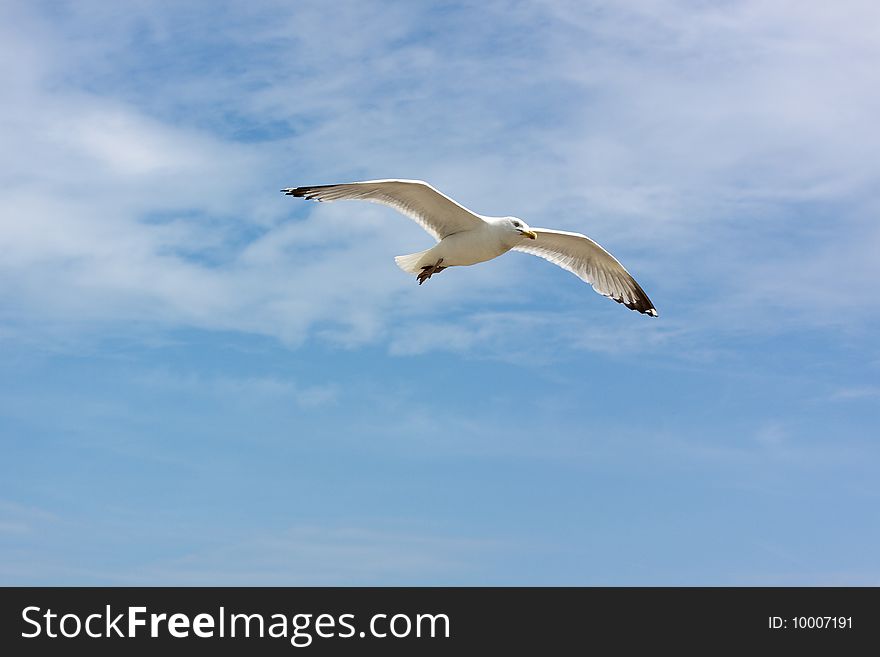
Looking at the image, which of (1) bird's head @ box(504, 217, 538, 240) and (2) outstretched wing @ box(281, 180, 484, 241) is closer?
(2) outstretched wing @ box(281, 180, 484, 241)

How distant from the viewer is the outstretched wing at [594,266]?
616 inches

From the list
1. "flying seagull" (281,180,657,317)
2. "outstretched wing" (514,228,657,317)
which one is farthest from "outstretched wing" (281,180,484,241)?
"outstretched wing" (514,228,657,317)

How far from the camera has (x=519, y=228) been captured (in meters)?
13.8

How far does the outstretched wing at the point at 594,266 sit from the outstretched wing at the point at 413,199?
2354 mm

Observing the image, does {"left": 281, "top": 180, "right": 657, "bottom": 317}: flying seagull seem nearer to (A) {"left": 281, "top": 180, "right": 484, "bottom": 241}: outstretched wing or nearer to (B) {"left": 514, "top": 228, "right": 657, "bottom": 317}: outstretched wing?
(A) {"left": 281, "top": 180, "right": 484, "bottom": 241}: outstretched wing

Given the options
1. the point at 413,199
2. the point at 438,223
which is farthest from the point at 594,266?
the point at 413,199

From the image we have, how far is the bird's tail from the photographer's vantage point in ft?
44.8

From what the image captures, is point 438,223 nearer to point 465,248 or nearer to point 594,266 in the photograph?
point 465,248

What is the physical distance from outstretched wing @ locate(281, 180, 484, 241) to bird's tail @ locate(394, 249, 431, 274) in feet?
1.31

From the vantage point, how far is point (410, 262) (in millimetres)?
13758
